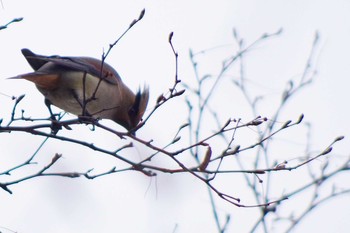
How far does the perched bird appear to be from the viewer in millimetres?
4520

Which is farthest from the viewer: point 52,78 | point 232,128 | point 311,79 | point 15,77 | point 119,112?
point 311,79

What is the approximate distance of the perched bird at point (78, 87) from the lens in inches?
178

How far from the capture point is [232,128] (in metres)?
3.04

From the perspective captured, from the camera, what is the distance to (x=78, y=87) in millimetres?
4660

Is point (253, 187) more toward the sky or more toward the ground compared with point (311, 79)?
more toward the ground

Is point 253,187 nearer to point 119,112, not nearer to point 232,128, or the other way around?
point 119,112

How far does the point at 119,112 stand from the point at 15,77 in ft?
3.34

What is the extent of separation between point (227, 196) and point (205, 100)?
9.07ft

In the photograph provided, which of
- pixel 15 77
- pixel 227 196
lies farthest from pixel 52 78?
pixel 227 196

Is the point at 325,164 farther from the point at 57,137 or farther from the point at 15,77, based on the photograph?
the point at 57,137

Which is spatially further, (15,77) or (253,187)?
(253,187)

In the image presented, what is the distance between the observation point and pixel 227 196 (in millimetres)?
2814

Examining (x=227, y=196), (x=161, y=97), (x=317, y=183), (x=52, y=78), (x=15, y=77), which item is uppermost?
(x=317, y=183)

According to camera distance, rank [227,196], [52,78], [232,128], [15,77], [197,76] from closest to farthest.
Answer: [227,196] → [232,128] → [15,77] → [52,78] → [197,76]
